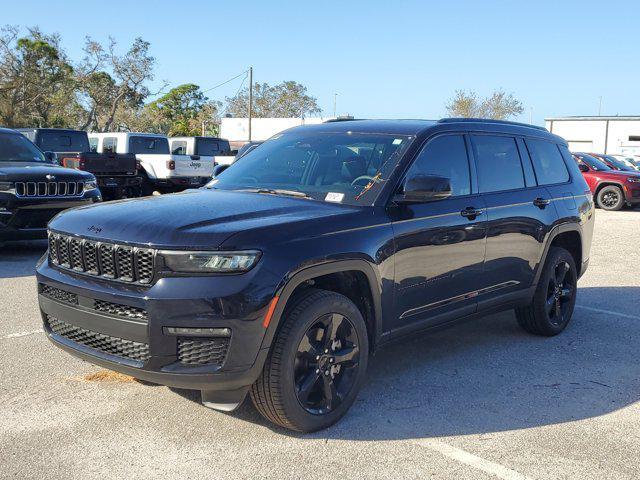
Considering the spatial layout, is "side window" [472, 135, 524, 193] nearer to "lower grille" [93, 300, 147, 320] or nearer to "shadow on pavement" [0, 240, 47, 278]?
"lower grille" [93, 300, 147, 320]

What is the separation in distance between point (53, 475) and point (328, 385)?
58.6 inches

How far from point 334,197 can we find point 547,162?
2.70 m

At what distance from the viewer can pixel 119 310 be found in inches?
137

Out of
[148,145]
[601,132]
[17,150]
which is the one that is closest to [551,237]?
[17,150]

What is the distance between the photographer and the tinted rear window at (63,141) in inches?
662

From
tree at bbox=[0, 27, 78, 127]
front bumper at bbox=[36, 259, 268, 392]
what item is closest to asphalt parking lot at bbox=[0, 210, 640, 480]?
front bumper at bbox=[36, 259, 268, 392]

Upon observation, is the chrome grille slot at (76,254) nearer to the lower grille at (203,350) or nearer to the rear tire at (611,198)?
the lower grille at (203,350)

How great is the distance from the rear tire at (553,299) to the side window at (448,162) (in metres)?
1.43

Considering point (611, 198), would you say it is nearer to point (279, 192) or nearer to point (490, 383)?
point (490, 383)

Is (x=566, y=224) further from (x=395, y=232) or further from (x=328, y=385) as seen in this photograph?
(x=328, y=385)

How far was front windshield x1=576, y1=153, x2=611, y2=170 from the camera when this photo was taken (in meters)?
20.9

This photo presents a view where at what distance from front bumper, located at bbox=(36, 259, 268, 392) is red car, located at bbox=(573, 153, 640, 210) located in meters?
18.7

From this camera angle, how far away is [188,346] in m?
3.39

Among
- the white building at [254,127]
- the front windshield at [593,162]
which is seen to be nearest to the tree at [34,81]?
the white building at [254,127]
